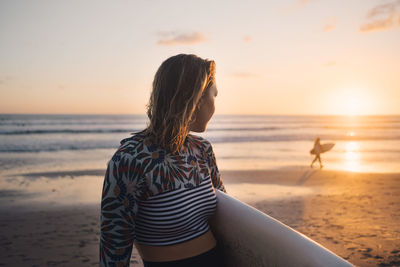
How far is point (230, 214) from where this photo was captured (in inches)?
70.5

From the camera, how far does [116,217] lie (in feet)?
4.13

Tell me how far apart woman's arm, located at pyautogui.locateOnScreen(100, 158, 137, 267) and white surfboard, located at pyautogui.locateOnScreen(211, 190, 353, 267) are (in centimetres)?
65

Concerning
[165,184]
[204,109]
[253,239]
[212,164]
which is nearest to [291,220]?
[253,239]

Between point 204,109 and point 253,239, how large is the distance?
795 millimetres

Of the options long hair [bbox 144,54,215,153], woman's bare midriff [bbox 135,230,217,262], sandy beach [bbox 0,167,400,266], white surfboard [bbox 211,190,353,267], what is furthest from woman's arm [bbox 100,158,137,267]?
sandy beach [bbox 0,167,400,266]

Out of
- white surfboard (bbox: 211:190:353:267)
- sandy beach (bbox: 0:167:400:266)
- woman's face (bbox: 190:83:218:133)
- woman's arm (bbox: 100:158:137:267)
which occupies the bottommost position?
sandy beach (bbox: 0:167:400:266)

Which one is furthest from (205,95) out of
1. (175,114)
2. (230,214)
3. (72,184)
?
(72,184)

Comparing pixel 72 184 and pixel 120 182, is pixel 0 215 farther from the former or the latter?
pixel 120 182

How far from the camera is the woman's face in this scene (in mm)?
1504

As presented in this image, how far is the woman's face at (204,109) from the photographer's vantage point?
150 cm

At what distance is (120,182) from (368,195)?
22.6 ft

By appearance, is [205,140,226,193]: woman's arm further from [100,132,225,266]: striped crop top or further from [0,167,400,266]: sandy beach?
[0,167,400,266]: sandy beach

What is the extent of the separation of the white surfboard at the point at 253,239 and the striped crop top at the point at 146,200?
358mm

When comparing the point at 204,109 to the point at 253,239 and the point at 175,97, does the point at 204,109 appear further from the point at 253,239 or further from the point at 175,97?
the point at 253,239
